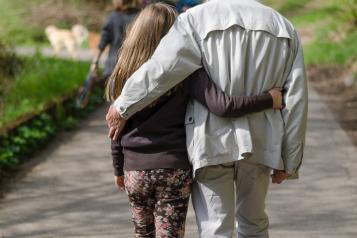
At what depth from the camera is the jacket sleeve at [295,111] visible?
13.2 ft

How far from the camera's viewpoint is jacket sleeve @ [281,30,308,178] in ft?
Result: 13.2

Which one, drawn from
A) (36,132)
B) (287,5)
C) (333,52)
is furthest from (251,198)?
(287,5)

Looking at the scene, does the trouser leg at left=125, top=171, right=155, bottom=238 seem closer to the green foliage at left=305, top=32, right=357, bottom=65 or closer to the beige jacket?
the beige jacket

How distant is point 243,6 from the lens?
158 inches

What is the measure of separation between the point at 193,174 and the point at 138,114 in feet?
1.24

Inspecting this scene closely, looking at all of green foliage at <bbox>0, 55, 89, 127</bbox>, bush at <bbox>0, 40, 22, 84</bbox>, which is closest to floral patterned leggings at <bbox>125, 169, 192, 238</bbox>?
green foliage at <bbox>0, 55, 89, 127</bbox>

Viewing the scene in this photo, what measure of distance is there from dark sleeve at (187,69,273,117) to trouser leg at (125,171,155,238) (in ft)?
1.43

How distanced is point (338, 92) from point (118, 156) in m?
9.28

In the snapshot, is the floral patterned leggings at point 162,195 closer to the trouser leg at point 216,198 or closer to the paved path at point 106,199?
the trouser leg at point 216,198

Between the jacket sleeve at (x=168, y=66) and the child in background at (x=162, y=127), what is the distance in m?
0.09

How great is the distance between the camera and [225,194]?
4043 mm

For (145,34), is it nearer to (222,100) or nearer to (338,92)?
(222,100)

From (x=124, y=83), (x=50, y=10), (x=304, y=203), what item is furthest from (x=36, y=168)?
(x=50, y=10)

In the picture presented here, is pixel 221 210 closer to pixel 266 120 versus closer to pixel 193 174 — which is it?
pixel 193 174
